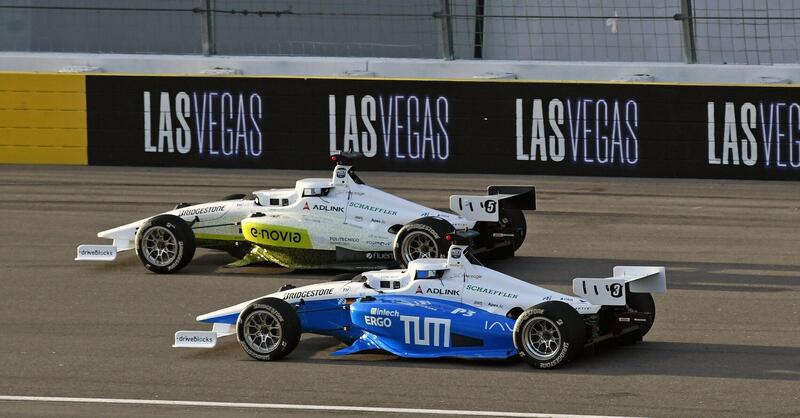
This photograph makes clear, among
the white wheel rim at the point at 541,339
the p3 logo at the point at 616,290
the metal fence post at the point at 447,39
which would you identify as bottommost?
the white wheel rim at the point at 541,339

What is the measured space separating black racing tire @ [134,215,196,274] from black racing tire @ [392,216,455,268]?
1929 millimetres

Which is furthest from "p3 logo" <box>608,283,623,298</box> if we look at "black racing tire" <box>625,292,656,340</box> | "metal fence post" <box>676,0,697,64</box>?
"metal fence post" <box>676,0,697,64</box>

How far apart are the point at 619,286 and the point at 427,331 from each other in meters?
1.31

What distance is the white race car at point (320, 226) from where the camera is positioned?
536 inches

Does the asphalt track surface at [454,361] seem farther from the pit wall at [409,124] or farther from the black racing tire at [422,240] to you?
the black racing tire at [422,240]

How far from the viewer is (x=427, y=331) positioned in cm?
1034

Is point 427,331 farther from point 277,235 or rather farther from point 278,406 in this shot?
point 277,235

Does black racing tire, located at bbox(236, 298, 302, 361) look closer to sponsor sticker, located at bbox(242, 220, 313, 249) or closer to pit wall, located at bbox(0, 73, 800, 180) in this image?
sponsor sticker, located at bbox(242, 220, 313, 249)

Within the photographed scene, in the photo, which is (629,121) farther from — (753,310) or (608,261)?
(753,310)

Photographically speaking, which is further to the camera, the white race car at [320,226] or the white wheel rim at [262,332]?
the white race car at [320,226]

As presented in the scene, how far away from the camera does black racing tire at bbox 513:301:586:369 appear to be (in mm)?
9859

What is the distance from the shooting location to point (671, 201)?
18.1 metres

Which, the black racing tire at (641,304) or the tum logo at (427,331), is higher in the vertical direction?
the black racing tire at (641,304)

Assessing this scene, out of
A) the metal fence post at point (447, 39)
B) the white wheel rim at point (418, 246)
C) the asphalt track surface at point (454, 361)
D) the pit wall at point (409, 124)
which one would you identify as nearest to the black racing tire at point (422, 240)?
the white wheel rim at point (418, 246)
